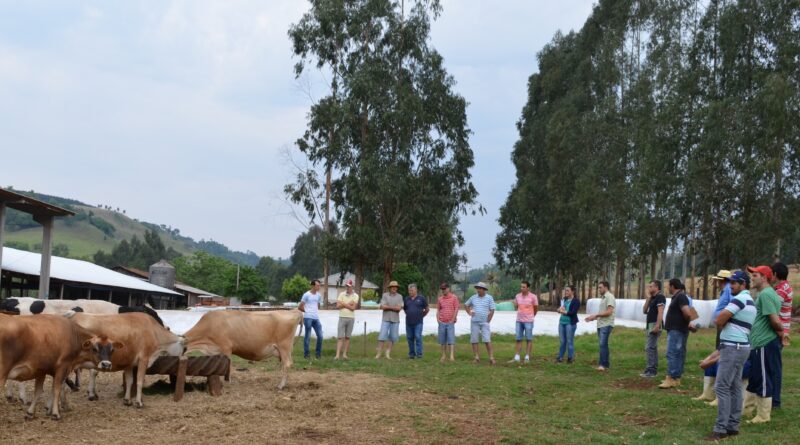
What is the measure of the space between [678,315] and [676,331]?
274 millimetres

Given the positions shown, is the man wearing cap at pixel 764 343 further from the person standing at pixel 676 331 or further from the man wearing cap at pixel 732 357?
the person standing at pixel 676 331

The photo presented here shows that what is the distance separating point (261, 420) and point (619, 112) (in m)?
35.0

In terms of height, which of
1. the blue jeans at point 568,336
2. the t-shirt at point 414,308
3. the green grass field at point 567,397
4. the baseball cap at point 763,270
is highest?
the baseball cap at point 763,270

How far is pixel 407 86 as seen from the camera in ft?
130

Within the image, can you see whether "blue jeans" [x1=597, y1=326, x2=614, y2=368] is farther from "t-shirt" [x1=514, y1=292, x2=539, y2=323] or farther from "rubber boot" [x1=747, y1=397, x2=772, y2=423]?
"rubber boot" [x1=747, y1=397, x2=772, y2=423]

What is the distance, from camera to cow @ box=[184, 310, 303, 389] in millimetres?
11766

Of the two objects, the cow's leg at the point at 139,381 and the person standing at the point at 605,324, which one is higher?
the person standing at the point at 605,324

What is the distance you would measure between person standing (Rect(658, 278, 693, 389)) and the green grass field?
353 mm

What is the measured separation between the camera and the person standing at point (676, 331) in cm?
1283

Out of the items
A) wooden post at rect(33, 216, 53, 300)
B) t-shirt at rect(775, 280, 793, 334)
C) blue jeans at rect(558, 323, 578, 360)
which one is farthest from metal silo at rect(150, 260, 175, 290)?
t-shirt at rect(775, 280, 793, 334)

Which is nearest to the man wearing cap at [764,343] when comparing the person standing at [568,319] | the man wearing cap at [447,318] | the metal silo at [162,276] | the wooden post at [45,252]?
the person standing at [568,319]

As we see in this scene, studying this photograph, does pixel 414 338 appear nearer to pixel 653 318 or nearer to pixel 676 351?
pixel 653 318

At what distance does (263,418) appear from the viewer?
9664 mm

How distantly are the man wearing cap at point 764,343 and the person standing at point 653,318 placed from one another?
12.3 feet
